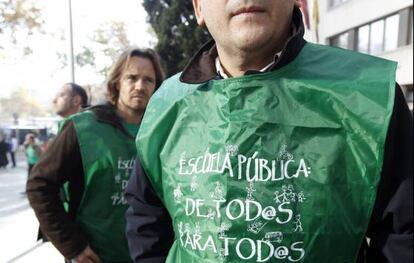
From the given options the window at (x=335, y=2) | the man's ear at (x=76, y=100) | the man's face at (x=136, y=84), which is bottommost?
the man's ear at (x=76, y=100)

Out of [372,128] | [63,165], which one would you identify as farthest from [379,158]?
[63,165]

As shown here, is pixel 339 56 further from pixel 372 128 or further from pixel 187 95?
pixel 187 95

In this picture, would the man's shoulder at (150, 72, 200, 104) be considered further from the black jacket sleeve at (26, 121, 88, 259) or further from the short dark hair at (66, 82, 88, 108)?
the short dark hair at (66, 82, 88, 108)

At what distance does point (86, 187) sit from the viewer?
7.00 feet

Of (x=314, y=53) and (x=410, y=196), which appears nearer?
(x=410, y=196)

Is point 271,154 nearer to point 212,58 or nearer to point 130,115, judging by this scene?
point 212,58

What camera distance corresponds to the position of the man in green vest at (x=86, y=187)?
2.09 meters

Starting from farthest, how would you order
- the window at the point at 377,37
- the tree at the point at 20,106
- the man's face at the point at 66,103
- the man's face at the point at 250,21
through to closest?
the tree at the point at 20,106 < the window at the point at 377,37 < the man's face at the point at 66,103 < the man's face at the point at 250,21

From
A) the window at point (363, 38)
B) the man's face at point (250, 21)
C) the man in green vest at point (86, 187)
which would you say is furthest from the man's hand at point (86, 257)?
the window at point (363, 38)

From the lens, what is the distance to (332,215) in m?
1.06

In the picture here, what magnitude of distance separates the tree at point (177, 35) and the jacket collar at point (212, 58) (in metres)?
13.8

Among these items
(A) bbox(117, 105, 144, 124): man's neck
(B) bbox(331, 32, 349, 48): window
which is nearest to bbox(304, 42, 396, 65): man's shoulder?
(A) bbox(117, 105, 144, 124): man's neck

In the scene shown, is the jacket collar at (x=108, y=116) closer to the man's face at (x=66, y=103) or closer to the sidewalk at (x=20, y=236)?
the man's face at (x=66, y=103)

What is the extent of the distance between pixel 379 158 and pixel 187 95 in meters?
0.55
